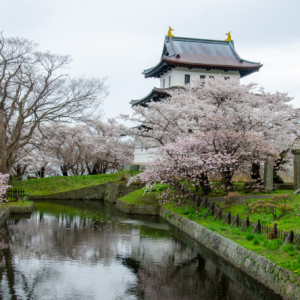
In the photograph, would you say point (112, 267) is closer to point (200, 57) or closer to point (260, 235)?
point (260, 235)

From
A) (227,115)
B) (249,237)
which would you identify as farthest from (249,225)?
(227,115)

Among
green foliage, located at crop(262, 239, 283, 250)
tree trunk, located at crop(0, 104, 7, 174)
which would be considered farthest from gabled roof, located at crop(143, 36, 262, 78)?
green foliage, located at crop(262, 239, 283, 250)

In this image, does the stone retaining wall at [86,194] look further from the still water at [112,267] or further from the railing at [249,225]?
the still water at [112,267]

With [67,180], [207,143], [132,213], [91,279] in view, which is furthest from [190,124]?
[67,180]

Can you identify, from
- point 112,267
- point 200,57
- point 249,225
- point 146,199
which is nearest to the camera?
point 112,267

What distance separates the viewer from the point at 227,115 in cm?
2723

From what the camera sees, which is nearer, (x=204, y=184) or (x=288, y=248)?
(x=288, y=248)

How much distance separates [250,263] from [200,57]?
38190 mm

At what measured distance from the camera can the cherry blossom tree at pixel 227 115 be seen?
26.0 m

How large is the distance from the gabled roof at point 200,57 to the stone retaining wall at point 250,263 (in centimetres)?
2829

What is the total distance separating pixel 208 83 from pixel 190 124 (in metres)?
6.35

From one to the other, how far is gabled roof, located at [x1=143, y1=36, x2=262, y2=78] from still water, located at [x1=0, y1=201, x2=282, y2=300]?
28.0 metres

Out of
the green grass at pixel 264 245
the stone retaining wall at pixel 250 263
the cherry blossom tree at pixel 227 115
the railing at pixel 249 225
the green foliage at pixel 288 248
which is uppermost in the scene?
the cherry blossom tree at pixel 227 115

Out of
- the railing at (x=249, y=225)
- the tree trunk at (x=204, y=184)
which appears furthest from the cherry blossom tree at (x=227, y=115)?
the railing at (x=249, y=225)
